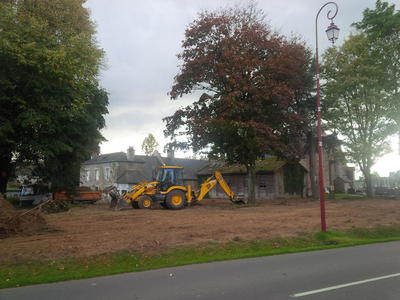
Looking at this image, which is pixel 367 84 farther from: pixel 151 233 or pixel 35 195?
pixel 35 195

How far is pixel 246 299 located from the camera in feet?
20.4

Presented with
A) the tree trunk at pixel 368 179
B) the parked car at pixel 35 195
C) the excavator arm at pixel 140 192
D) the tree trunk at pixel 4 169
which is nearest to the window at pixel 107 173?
the parked car at pixel 35 195

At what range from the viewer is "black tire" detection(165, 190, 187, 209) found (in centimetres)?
2394

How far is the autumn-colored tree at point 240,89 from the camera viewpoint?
26297 mm

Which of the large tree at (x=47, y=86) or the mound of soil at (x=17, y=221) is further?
the large tree at (x=47, y=86)

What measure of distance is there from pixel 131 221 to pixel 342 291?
1244cm

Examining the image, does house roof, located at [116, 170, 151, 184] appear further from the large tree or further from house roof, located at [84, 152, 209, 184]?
the large tree

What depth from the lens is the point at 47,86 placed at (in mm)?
21828

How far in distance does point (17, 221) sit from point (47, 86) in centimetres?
1102

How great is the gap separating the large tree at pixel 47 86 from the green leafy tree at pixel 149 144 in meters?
50.7

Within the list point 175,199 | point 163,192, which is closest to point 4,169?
point 163,192

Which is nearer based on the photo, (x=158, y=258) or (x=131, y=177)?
(x=158, y=258)

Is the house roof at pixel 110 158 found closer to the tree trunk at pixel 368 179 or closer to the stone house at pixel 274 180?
the stone house at pixel 274 180

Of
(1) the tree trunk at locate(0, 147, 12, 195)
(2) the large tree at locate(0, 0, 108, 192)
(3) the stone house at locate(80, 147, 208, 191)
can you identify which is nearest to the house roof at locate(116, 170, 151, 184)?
(3) the stone house at locate(80, 147, 208, 191)
